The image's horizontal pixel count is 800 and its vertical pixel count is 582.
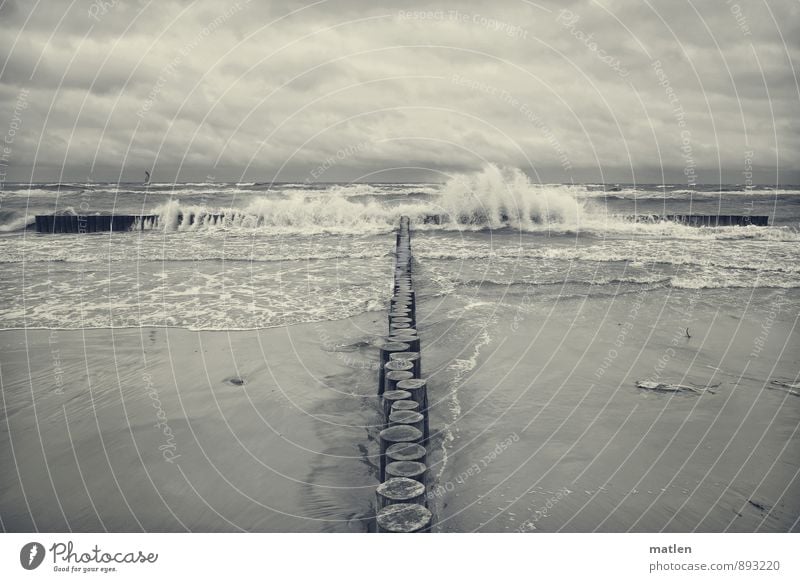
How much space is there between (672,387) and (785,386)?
4.09 feet

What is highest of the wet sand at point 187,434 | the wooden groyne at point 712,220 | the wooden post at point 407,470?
the wooden groyne at point 712,220

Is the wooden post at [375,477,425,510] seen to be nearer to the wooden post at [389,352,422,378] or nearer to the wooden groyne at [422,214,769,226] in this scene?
the wooden post at [389,352,422,378]

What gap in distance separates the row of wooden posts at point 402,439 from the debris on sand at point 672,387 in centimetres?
265

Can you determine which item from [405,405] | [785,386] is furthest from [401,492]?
[785,386]

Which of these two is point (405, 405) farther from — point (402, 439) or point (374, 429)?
point (374, 429)

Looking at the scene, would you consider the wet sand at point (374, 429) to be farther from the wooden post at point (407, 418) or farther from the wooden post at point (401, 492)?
the wooden post at point (401, 492)

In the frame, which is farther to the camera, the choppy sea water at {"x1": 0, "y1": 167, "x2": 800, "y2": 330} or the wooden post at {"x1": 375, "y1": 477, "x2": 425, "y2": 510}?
the choppy sea water at {"x1": 0, "y1": 167, "x2": 800, "y2": 330}

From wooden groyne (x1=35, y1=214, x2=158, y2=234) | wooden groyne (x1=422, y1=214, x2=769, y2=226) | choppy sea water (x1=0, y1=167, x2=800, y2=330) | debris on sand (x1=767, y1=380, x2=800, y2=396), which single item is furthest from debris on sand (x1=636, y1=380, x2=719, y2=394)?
wooden groyne (x1=35, y1=214, x2=158, y2=234)

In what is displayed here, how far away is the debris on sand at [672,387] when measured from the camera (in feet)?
19.7

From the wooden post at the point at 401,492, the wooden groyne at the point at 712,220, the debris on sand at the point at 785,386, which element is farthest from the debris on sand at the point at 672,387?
the wooden groyne at the point at 712,220

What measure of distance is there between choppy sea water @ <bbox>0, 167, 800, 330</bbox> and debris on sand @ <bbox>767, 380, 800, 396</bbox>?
4.66 m

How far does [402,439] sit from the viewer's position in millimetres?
3711

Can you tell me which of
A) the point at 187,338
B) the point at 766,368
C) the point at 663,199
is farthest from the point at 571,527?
the point at 663,199

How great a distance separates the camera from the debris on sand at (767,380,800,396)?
5.95 metres
